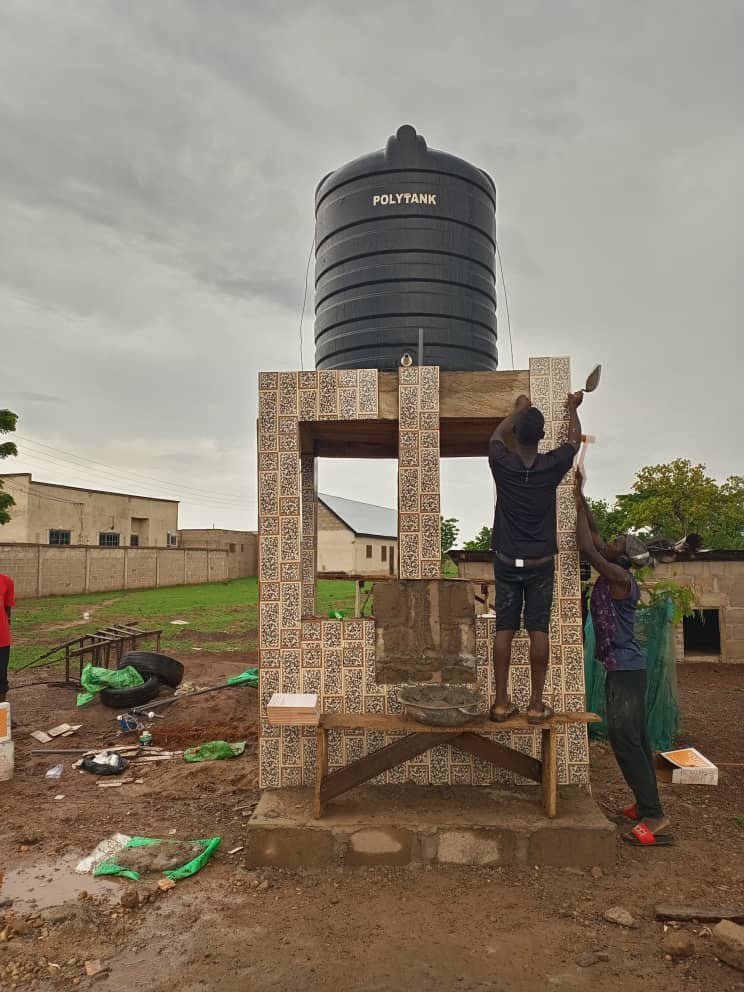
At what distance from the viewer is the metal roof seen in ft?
109

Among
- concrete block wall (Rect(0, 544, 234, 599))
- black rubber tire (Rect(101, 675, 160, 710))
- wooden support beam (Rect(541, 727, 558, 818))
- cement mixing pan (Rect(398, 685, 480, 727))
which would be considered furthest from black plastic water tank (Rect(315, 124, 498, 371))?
concrete block wall (Rect(0, 544, 234, 599))

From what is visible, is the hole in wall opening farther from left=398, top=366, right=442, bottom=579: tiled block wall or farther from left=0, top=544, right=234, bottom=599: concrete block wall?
left=0, top=544, right=234, bottom=599: concrete block wall

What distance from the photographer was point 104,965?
3314 mm

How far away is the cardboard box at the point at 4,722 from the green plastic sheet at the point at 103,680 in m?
2.56

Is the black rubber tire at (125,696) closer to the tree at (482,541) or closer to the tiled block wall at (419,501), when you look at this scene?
the tiled block wall at (419,501)

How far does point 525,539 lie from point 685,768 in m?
3.06

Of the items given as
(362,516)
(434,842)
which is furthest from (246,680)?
(362,516)

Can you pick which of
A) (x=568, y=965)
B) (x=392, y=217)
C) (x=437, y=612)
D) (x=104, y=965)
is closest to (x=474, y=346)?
(x=392, y=217)

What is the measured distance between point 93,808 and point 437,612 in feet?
10.9

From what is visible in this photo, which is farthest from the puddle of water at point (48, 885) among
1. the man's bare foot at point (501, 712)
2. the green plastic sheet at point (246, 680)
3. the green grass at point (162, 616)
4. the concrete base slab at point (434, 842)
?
the green grass at point (162, 616)

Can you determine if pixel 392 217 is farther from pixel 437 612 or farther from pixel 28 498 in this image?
pixel 28 498

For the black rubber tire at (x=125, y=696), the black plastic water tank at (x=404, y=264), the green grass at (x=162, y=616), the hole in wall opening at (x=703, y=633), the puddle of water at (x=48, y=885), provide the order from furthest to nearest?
the green grass at (x=162, y=616) → the hole in wall opening at (x=703, y=633) → the black rubber tire at (x=125, y=696) → the black plastic water tank at (x=404, y=264) → the puddle of water at (x=48, y=885)

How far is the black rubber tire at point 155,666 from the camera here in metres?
9.38

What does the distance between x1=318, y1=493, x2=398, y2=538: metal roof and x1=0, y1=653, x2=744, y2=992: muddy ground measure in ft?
89.7
